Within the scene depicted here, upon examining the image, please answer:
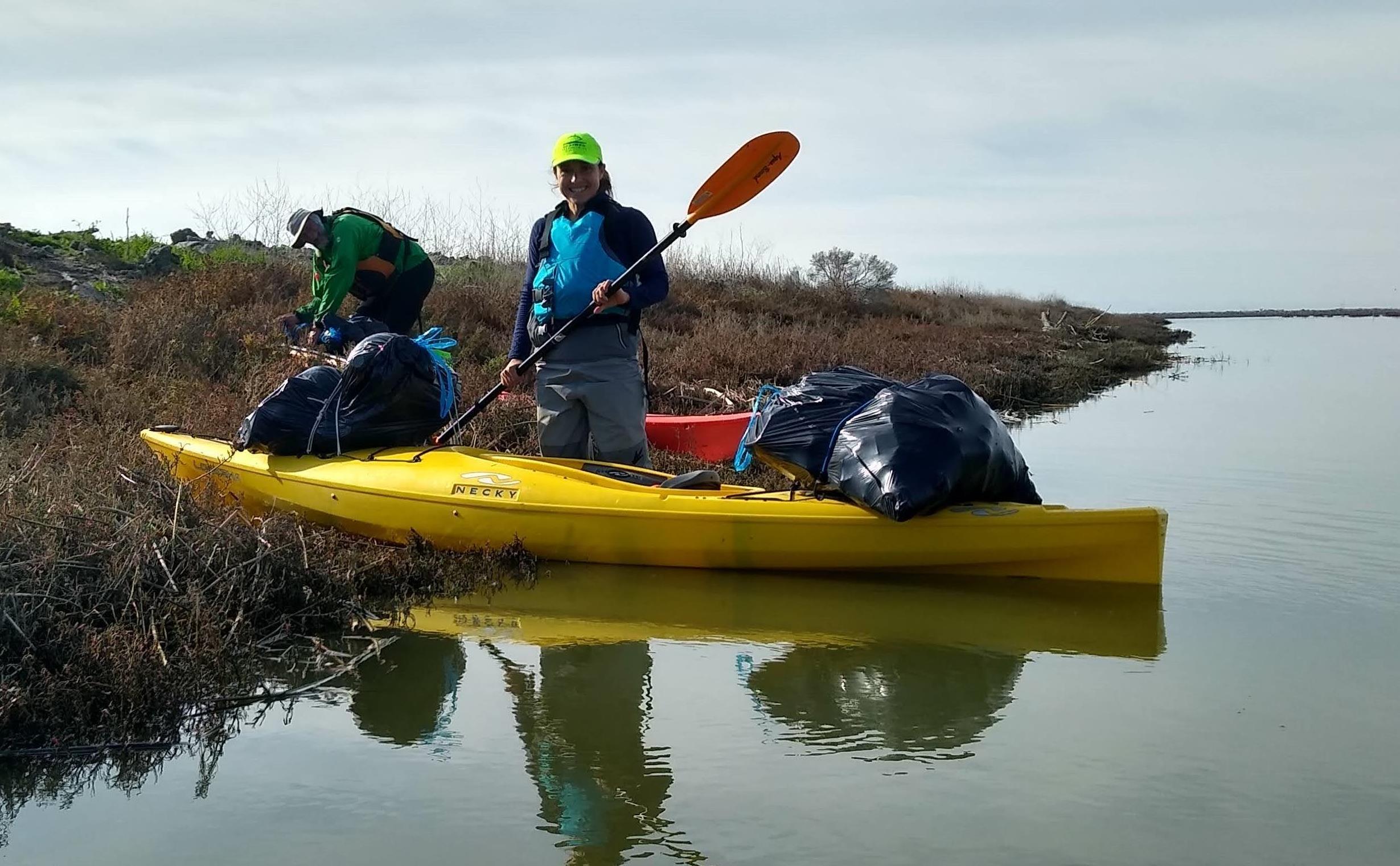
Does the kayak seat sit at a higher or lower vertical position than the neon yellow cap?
lower

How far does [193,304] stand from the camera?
9.14 m

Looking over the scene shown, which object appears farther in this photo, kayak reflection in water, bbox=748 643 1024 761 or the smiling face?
the smiling face

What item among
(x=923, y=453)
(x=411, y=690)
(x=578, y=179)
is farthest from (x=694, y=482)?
(x=411, y=690)

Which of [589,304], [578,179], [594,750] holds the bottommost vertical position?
[594,750]

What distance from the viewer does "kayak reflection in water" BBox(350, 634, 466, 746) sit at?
11.1 ft

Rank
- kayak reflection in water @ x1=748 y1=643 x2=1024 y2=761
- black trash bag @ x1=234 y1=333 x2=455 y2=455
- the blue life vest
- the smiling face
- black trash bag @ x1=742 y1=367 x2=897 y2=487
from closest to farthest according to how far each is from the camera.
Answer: kayak reflection in water @ x1=748 y1=643 x2=1024 y2=761 < black trash bag @ x1=742 y1=367 x2=897 y2=487 < the smiling face < the blue life vest < black trash bag @ x1=234 y1=333 x2=455 y2=455

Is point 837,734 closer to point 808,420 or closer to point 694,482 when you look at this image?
point 808,420

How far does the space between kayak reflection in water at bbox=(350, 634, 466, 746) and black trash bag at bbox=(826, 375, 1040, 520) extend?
173 centimetres

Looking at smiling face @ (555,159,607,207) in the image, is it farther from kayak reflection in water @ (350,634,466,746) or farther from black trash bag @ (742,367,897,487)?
kayak reflection in water @ (350,634,466,746)

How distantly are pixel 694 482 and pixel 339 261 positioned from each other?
2.58 meters

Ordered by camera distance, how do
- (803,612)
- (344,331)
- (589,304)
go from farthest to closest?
(344,331), (589,304), (803,612)

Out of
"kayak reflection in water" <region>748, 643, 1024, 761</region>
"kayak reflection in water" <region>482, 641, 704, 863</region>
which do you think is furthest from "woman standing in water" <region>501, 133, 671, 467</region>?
"kayak reflection in water" <region>748, 643, 1024, 761</region>

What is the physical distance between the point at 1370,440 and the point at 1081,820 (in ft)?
26.9

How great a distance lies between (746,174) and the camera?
6.04m
